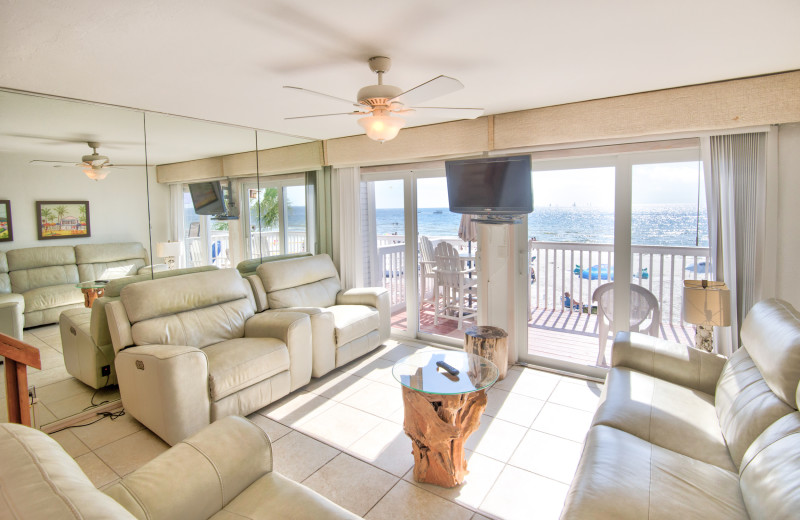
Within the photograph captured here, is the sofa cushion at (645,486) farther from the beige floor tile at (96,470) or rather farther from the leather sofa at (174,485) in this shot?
the beige floor tile at (96,470)

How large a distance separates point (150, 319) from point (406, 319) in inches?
108

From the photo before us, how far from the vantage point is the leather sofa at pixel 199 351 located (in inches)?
102

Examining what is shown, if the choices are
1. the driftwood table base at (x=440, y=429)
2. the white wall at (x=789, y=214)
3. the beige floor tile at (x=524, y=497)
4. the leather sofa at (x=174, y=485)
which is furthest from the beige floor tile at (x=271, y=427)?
the white wall at (x=789, y=214)

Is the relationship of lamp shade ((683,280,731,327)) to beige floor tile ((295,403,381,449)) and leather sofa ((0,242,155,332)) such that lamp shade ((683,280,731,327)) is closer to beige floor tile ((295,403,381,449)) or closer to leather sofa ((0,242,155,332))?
beige floor tile ((295,403,381,449))

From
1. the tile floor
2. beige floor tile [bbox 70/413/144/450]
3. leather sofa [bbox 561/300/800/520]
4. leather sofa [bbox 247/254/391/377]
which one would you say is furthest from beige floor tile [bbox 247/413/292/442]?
leather sofa [bbox 561/300/800/520]

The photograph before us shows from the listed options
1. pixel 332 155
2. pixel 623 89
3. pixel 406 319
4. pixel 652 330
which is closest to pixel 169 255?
pixel 332 155

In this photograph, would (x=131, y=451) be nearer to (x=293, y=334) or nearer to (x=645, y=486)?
(x=293, y=334)

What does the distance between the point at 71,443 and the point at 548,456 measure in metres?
3.09

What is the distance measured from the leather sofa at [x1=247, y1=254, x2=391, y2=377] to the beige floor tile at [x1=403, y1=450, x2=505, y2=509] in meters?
1.58

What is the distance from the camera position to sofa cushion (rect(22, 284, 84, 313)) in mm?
2945

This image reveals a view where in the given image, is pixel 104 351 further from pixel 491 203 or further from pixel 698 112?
pixel 698 112

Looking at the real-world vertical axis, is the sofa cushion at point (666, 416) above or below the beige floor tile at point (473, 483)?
above

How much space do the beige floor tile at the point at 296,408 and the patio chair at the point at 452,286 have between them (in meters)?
1.91

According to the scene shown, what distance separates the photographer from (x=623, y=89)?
3027 mm
